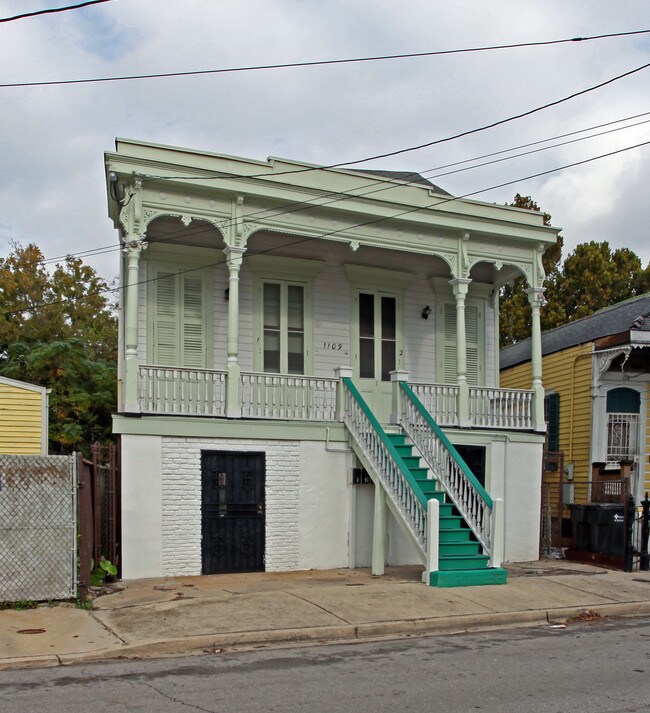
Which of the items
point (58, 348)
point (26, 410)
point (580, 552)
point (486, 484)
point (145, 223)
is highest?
point (145, 223)

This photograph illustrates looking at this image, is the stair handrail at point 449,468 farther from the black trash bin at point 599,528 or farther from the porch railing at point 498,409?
the black trash bin at point 599,528

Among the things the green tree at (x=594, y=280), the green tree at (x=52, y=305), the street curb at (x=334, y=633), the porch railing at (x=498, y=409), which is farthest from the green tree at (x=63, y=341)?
the green tree at (x=594, y=280)

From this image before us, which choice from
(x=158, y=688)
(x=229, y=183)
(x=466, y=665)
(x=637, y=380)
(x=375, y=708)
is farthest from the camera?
(x=637, y=380)

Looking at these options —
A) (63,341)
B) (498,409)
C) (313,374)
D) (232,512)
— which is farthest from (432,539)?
(63,341)

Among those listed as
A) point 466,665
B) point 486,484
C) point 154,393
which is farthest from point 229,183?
point 466,665

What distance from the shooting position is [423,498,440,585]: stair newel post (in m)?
12.6

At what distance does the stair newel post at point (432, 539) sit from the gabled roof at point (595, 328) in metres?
8.03

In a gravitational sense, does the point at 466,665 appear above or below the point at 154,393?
below

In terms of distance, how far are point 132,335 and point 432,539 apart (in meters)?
5.63

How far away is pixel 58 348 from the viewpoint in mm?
24062

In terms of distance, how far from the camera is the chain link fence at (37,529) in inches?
411

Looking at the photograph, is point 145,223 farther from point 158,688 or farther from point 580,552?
point 580,552

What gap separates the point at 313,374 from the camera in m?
16.8

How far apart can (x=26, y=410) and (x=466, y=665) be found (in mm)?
11304
